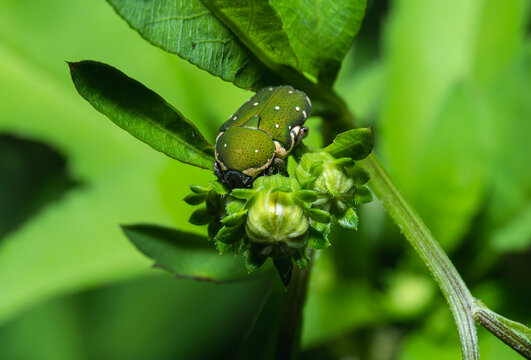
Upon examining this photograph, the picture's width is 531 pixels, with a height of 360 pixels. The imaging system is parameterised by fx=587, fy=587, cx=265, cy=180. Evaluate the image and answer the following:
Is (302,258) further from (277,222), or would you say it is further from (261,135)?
(261,135)

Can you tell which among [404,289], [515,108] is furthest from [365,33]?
[404,289]

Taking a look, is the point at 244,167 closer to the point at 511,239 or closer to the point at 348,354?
the point at 511,239

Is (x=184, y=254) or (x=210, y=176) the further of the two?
(x=210, y=176)

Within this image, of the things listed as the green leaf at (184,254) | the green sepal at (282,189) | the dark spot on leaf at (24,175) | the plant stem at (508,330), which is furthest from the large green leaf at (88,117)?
the plant stem at (508,330)

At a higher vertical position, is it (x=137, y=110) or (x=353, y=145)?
(x=137, y=110)

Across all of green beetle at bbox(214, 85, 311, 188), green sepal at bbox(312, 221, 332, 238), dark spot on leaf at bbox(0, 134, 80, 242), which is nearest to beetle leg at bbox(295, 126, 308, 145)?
Result: green beetle at bbox(214, 85, 311, 188)

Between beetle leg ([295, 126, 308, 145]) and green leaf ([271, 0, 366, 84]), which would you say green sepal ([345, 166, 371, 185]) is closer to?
beetle leg ([295, 126, 308, 145])

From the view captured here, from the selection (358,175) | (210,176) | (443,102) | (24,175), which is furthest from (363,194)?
(24,175)
